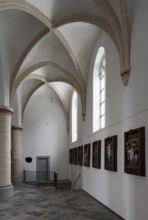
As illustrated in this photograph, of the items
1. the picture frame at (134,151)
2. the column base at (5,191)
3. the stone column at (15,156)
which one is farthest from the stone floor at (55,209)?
the stone column at (15,156)

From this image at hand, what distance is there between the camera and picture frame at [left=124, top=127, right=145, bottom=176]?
5898 mm

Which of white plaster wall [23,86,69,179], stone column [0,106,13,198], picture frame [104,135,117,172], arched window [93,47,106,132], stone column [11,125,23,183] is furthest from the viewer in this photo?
white plaster wall [23,86,69,179]

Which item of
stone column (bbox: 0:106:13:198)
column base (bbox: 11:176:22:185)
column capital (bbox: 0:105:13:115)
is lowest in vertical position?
column base (bbox: 11:176:22:185)

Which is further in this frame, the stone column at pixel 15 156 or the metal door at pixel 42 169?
the metal door at pixel 42 169

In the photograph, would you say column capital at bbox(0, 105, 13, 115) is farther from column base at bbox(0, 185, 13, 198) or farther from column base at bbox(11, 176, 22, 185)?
column base at bbox(11, 176, 22, 185)

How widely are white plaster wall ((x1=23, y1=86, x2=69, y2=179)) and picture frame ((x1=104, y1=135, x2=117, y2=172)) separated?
37.7ft

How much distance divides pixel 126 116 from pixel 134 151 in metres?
1.13

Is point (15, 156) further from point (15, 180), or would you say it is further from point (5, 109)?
point (5, 109)

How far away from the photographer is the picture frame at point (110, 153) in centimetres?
784

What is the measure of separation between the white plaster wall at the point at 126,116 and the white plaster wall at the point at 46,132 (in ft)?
32.5

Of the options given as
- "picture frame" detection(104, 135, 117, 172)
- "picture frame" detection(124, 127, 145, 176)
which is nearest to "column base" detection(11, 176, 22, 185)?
"picture frame" detection(104, 135, 117, 172)

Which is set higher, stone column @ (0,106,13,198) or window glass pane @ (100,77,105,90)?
window glass pane @ (100,77,105,90)

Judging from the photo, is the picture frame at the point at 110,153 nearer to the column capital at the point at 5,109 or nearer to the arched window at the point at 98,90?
the arched window at the point at 98,90

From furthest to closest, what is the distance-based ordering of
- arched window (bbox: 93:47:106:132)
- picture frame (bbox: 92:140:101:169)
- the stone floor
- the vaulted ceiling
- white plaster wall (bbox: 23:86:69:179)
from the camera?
1. white plaster wall (bbox: 23:86:69:179)
2. arched window (bbox: 93:47:106:132)
3. picture frame (bbox: 92:140:101:169)
4. the stone floor
5. the vaulted ceiling
